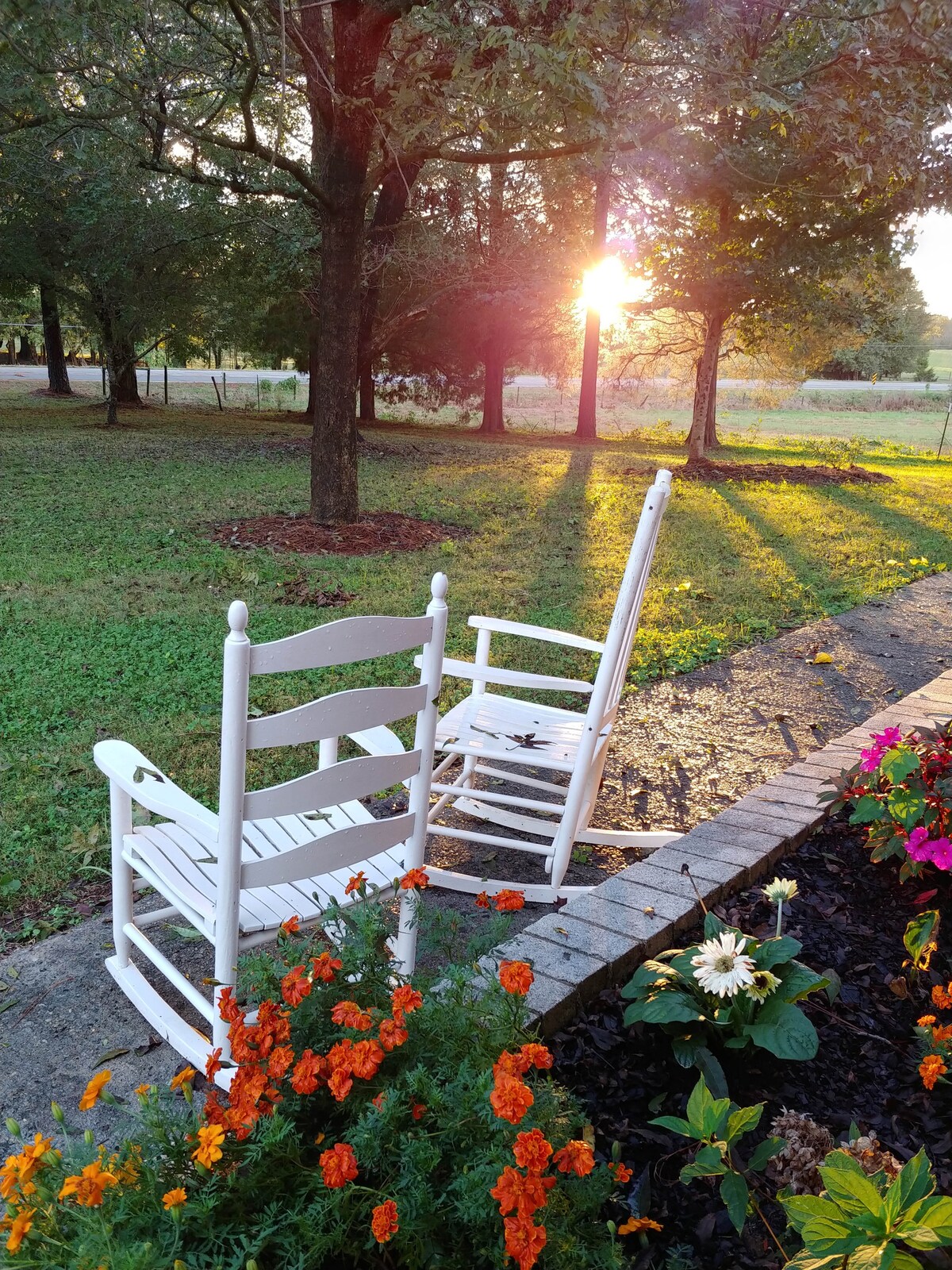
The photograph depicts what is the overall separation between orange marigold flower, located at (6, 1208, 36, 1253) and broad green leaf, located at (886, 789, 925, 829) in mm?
1993

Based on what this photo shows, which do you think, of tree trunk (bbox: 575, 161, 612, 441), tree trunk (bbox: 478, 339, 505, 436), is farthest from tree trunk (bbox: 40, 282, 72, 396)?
tree trunk (bbox: 575, 161, 612, 441)

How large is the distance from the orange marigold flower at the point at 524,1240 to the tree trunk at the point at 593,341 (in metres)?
18.6

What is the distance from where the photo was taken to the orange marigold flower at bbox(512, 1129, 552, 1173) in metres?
1.12

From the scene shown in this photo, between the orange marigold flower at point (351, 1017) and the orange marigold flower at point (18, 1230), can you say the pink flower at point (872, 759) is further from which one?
the orange marigold flower at point (18, 1230)

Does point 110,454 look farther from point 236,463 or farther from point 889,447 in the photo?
point 889,447

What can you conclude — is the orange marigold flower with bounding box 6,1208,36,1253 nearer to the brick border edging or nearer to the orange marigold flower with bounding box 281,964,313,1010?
the orange marigold flower with bounding box 281,964,313,1010

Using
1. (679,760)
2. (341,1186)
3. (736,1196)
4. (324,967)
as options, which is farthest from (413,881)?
(679,760)

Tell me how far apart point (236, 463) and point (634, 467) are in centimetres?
643

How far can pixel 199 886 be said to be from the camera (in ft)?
6.89

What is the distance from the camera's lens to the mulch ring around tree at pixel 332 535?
7.66 m

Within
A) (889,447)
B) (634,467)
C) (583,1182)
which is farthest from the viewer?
(889,447)

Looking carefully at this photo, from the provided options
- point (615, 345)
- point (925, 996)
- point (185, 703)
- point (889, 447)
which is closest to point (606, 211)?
point (615, 345)

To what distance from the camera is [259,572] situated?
6.70 m

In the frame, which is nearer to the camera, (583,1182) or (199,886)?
(583,1182)
